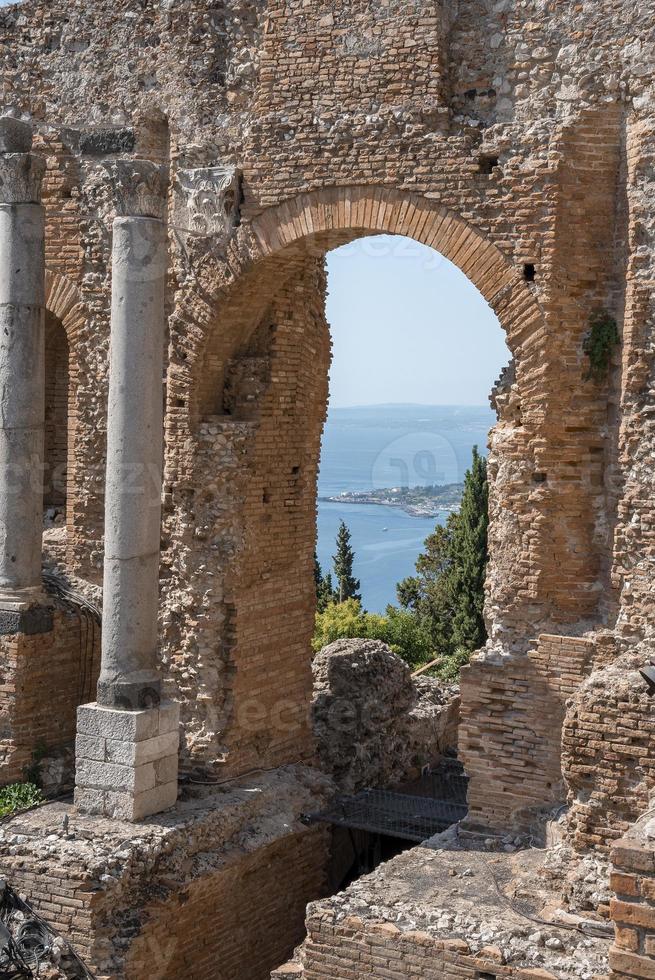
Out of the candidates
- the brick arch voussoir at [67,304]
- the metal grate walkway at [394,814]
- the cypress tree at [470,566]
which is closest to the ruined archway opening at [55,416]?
the brick arch voussoir at [67,304]

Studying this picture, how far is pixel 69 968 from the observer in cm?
690

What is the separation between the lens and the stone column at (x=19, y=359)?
10922mm

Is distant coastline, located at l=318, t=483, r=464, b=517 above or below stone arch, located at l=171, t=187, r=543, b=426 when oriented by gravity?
below

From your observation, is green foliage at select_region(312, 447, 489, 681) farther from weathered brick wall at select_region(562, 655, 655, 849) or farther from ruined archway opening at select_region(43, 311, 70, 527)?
weathered brick wall at select_region(562, 655, 655, 849)

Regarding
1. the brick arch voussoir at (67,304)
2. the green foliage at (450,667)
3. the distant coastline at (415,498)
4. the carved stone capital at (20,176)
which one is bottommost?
the green foliage at (450,667)

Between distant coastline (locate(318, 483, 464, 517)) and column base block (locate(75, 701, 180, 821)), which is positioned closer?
column base block (locate(75, 701, 180, 821))

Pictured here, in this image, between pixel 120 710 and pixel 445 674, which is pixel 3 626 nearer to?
pixel 120 710

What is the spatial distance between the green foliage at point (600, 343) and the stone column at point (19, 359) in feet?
15.2

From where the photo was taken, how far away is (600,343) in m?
9.39

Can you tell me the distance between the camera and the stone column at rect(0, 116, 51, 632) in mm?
10922

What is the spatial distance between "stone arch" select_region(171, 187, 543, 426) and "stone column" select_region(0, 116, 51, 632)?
1.25m

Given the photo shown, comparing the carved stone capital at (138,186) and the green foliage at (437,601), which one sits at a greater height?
the carved stone capital at (138,186)

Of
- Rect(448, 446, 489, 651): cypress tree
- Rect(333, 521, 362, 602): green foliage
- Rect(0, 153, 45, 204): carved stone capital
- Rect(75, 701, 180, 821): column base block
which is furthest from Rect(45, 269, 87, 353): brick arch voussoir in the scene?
Rect(333, 521, 362, 602): green foliage

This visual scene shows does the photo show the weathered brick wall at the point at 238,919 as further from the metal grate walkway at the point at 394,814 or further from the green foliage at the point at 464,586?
the green foliage at the point at 464,586
